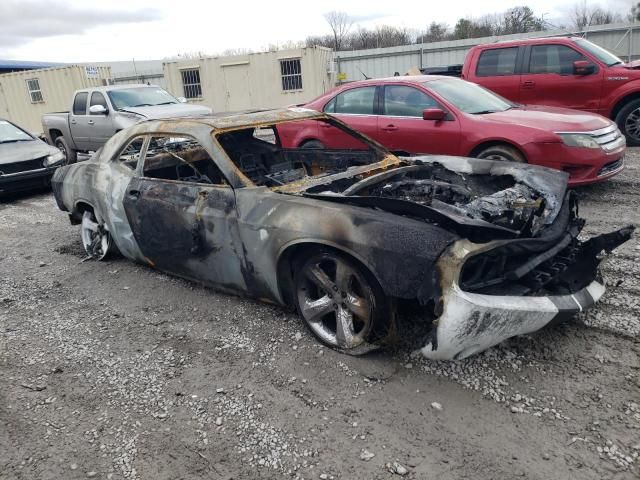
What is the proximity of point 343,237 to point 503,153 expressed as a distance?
3.56m

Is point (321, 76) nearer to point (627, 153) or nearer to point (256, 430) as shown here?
point (627, 153)

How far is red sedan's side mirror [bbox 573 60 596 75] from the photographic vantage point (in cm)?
778

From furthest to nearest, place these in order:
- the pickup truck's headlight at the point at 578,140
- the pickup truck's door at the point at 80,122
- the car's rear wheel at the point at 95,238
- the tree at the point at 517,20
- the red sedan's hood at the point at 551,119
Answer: the tree at the point at 517,20 → the pickup truck's door at the point at 80,122 → the red sedan's hood at the point at 551,119 → the pickup truck's headlight at the point at 578,140 → the car's rear wheel at the point at 95,238

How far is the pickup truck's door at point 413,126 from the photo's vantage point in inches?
236

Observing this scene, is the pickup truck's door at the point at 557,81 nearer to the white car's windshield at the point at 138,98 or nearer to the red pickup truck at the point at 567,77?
the red pickup truck at the point at 567,77

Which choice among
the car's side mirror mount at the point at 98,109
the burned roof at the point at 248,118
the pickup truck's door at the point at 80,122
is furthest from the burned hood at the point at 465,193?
the pickup truck's door at the point at 80,122

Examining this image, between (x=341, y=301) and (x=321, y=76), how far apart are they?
1529 cm

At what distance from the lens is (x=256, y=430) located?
2584 millimetres

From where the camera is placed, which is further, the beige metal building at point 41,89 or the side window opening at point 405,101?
the beige metal building at point 41,89

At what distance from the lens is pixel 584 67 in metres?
7.79

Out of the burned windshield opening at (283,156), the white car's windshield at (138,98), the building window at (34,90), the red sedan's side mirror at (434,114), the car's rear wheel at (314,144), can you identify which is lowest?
the car's rear wheel at (314,144)

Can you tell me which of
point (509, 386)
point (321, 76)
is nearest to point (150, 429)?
point (509, 386)

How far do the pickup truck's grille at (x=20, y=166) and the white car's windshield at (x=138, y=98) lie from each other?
2.10m

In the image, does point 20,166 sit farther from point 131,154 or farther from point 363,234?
point 363,234
